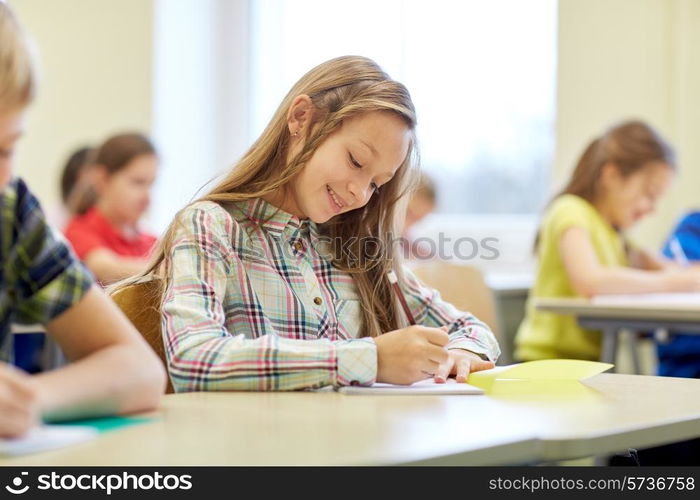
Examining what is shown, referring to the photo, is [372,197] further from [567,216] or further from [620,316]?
[567,216]

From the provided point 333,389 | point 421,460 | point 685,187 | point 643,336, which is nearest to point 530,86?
point 685,187

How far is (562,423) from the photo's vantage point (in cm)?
93

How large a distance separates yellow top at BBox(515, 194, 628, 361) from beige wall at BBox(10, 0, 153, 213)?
9.32ft

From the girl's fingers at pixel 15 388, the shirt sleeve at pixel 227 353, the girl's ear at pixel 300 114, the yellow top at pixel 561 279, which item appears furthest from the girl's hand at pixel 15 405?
the yellow top at pixel 561 279

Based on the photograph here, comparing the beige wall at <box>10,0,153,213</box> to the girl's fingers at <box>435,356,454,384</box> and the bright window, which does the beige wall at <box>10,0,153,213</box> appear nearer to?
the bright window

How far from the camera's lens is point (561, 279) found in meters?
3.06

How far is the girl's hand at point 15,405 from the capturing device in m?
0.78

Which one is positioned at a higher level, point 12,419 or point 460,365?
point 12,419

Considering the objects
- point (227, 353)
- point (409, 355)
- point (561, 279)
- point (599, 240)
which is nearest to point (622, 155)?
point (599, 240)

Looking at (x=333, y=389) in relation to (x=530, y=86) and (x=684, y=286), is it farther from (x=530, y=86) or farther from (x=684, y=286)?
(x=530, y=86)

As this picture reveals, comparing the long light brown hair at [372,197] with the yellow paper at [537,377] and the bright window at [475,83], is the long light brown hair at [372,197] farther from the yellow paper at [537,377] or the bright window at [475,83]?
the bright window at [475,83]

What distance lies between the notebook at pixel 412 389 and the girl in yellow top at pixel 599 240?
1.80 metres

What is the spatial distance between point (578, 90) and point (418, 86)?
813 mm

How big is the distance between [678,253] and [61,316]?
281 cm
